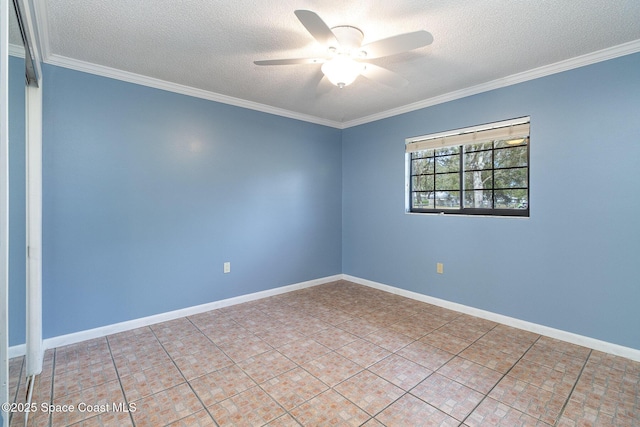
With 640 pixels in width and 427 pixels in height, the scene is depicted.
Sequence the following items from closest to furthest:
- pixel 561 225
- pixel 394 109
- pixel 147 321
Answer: pixel 561 225 < pixel 147 321 < pixel 394 109

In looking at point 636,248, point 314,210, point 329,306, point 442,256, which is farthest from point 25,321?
point 636,248

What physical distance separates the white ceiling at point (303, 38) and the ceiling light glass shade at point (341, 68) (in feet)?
0.73

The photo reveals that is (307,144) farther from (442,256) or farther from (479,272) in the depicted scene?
(479,272)

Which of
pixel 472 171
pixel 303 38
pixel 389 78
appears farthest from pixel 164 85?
pixel 472 171

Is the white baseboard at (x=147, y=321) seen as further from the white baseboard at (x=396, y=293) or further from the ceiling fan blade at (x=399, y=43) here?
the ceiling fan blade at (x=399, y=43)

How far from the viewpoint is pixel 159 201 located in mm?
2984

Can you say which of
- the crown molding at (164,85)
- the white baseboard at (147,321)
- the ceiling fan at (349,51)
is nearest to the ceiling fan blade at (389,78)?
the ceiling fan at (349,51)

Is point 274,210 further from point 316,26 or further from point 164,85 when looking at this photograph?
point 316,26

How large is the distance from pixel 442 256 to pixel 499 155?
3.96 feet

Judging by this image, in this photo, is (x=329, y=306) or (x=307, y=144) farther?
(x=307, y=144)

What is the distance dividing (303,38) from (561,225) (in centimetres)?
261

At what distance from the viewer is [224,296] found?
3.43 m

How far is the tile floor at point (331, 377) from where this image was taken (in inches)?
66.7

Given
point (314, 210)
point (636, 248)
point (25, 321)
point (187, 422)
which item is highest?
point (314, 210)
